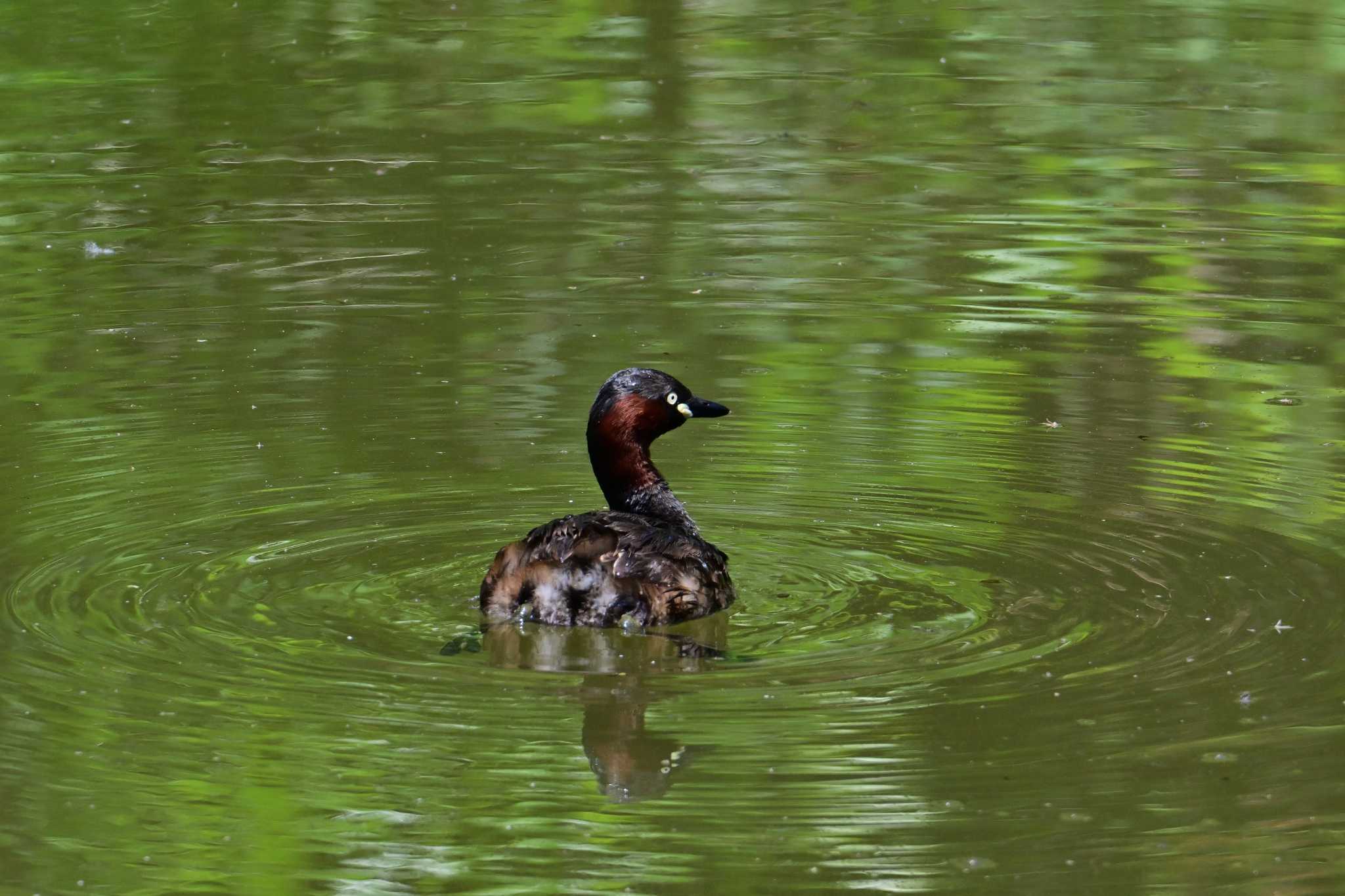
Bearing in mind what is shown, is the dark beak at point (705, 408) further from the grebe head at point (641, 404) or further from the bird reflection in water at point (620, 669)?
the bird reflection in water at point (620, 669)

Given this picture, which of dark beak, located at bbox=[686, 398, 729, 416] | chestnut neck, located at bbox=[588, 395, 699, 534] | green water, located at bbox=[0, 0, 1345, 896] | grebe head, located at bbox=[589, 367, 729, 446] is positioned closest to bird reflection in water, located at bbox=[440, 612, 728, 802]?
green water, located at bbox=[0, 0, 1345, 896]

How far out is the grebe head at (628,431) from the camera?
851cm

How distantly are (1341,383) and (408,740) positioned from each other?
5.84 meters

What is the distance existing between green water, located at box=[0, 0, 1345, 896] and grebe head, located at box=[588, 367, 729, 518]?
0.45 meters

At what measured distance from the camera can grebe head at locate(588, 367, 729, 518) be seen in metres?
8.51

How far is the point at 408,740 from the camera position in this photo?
21.6 ft

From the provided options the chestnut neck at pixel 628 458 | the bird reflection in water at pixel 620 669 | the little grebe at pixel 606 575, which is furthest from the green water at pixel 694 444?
the chestnut neck at pixel 628 458

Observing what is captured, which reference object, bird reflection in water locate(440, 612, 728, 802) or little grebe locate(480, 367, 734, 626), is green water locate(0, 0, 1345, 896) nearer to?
bird reflection in water locate(440, 612, 728, 802)

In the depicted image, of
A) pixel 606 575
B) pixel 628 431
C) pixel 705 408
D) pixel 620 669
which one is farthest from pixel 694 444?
pixel 620 669

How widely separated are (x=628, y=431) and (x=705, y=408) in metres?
0.39

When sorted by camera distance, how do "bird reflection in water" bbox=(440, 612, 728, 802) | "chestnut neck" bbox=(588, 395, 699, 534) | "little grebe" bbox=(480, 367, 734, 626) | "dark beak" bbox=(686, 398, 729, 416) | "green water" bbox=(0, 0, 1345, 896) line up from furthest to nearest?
"dark beak" bbox=(686, 398, 729, 416), "chestnut neck" bbox=(588, 395, 699, 534), "little grebe" bbox=(480, 367, 734, 626), "bird reflection in water" bbox=(440, 612, 728, 802), "green water" bbox=(0, 0, 1345, 896)

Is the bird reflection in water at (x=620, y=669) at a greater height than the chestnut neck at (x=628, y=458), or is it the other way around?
the chestnut neck at (x=628, y=458)

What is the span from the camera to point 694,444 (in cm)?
1012

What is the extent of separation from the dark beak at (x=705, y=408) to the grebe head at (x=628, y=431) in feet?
0.42
